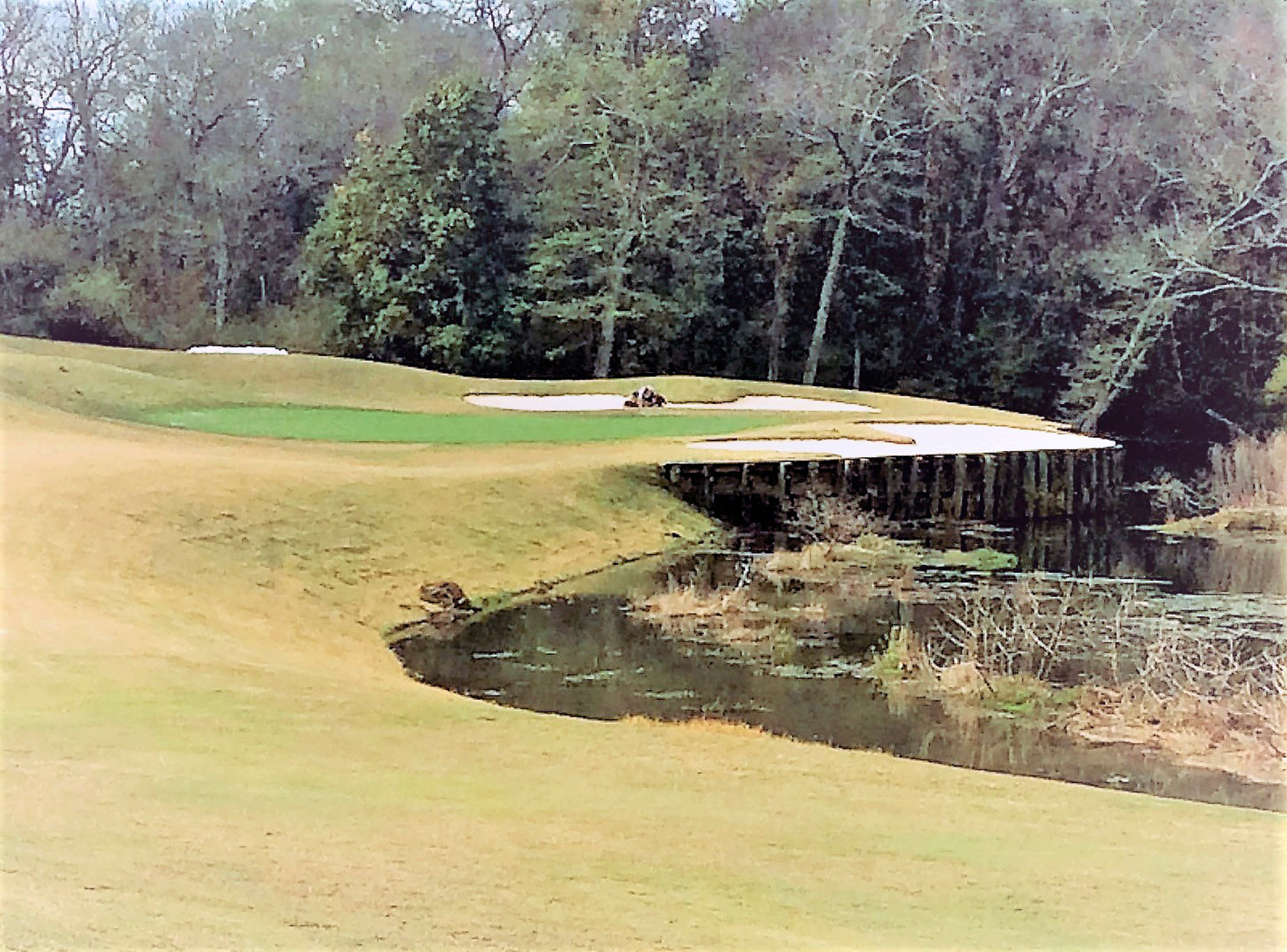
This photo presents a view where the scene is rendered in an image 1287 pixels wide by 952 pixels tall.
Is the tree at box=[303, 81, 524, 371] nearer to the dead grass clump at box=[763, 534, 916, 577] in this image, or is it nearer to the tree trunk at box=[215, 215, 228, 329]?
the tree trunk at box=[215, 215, 228, 329]

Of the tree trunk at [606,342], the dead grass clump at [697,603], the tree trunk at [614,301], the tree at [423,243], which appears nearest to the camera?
the dead grass clump at [697,603]

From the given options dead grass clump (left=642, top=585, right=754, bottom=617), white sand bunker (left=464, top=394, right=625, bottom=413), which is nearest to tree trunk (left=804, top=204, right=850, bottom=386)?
white sand bunker (left=464, top=394, right=625, bottom=413)

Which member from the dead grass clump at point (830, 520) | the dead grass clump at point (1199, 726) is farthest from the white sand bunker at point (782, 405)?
the dead grass clump at point (1199, 726)

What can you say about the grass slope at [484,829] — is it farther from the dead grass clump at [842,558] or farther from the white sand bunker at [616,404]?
the white sand bunker at [616,404]

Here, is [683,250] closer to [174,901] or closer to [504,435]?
[504,435]

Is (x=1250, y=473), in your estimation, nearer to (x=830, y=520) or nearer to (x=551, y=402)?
(x=830, y=520)

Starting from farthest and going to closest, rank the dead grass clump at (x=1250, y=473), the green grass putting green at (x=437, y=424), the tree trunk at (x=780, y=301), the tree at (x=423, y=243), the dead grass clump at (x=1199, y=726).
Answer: the tree trunk at (x=780, y=301) → the green grass putting green at (x=437, y=424) → the tree at (x=423, y=243) → the dead grass clump at (x=1250, y=473) → the dead grass clump at (x=1199, y=726)
